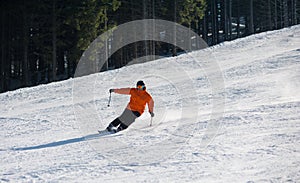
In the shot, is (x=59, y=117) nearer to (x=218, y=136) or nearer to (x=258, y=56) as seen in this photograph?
(x=218, y=136)

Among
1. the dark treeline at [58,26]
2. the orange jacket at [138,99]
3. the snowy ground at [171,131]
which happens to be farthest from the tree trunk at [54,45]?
the orange jacket at [138,99]

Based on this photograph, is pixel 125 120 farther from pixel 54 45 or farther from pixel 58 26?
pixel 58 26

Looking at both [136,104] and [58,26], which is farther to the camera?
[58,26]

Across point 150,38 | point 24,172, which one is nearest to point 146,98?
point 24,172

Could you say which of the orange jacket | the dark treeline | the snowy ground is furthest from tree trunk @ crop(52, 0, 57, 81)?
the orange jacket

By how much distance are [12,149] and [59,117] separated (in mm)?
3353

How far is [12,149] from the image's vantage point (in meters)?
8.16

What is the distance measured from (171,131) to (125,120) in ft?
4.14

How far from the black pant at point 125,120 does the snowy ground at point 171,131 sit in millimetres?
192

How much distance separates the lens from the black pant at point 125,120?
9.41 m

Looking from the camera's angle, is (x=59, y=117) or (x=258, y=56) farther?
(x=258, y=56)

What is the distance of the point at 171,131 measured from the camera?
873 cm

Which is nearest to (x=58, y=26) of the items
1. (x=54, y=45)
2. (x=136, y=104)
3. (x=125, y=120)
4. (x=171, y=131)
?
(x=54, y=45)

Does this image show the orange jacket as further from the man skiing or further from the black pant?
the black pant
